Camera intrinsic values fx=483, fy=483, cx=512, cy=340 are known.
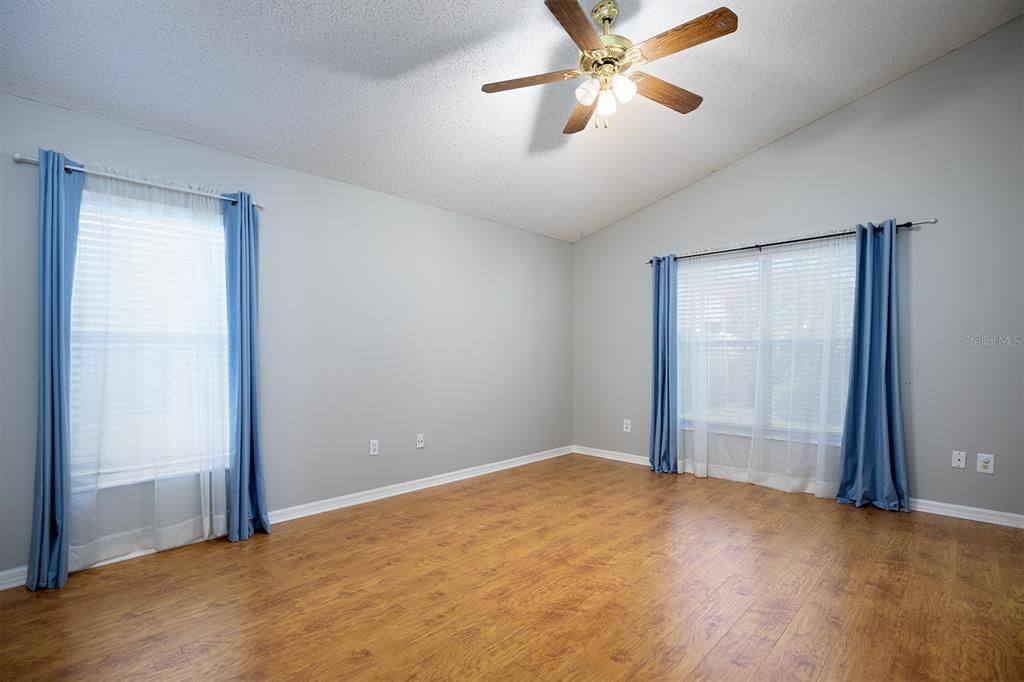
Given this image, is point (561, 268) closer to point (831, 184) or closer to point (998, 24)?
point (831, 184)

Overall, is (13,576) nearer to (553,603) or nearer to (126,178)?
(126,178)

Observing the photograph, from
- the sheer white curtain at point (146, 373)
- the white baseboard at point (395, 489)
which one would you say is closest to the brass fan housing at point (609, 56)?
the sheer white curtain at point (146, 373)

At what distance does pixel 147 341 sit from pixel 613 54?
288 cm

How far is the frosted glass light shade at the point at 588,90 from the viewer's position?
2188 millimetres

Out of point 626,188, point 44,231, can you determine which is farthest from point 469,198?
point 44,231

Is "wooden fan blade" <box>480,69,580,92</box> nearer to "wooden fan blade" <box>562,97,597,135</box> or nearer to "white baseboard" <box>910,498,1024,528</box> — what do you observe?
"wooden fan blade" <box>562,97,597,135</box>

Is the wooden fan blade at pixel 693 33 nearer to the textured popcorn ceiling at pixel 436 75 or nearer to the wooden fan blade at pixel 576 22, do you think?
the wooden fan blade at pixel 576 22

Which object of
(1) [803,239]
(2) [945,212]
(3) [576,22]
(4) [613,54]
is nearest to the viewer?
(3) [576,22]

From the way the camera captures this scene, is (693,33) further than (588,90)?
No

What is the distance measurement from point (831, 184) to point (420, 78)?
10.6 ft

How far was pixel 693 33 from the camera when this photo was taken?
1.94 m

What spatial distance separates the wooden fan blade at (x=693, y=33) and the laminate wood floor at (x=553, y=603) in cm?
241

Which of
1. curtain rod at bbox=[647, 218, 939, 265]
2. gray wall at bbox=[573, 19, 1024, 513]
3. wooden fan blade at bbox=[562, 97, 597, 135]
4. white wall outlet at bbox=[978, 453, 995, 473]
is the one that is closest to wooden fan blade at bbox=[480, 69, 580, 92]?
wooden fan blade at bbox=[562, 97, 597, 135]

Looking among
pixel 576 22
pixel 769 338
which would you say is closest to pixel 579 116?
pixel 576 22
